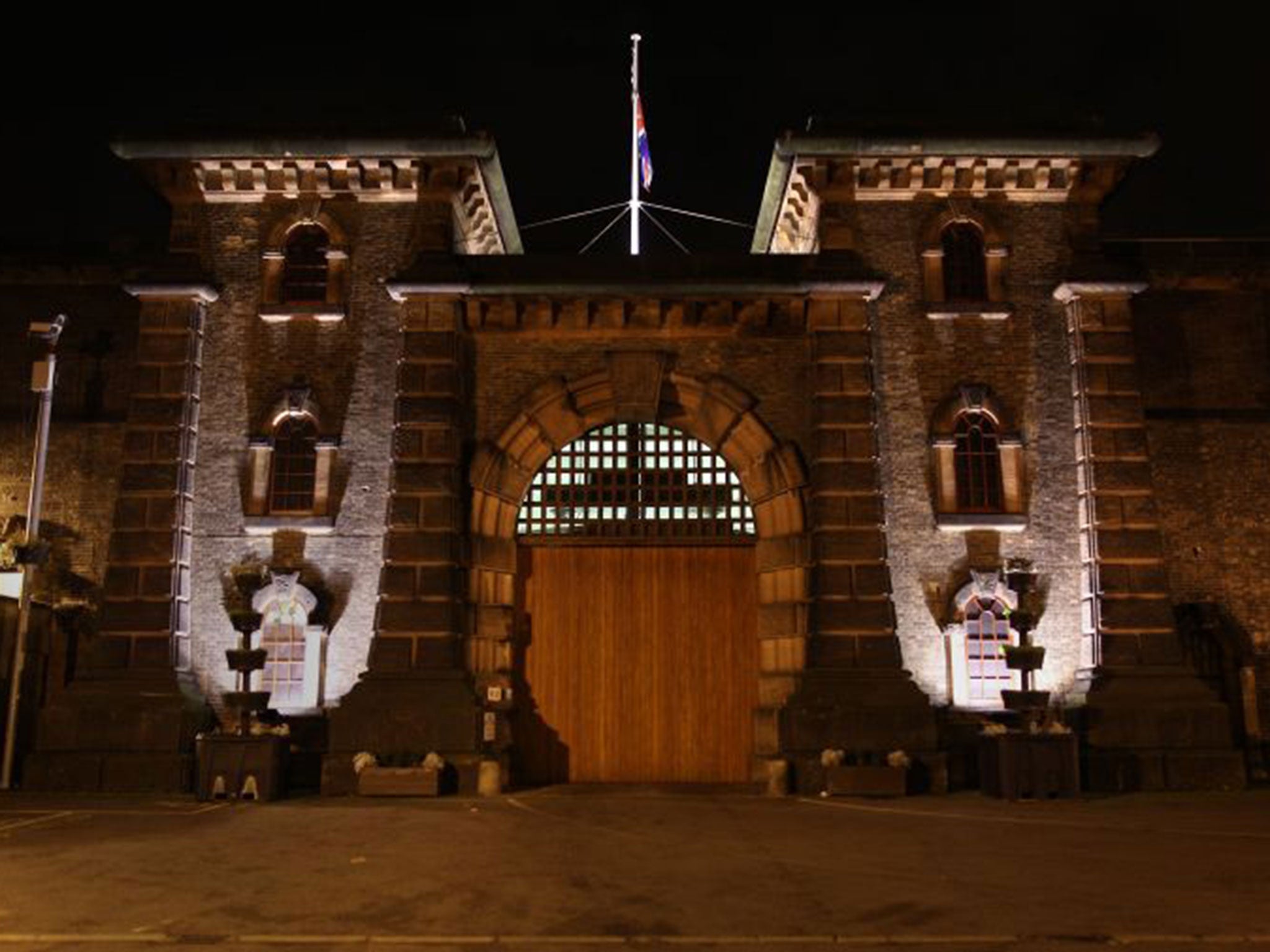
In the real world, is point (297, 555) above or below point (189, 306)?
below

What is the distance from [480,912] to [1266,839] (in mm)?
8977

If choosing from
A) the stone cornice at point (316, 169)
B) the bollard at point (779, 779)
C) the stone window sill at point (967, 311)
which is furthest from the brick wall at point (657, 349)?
the bollard at point (779, 779)

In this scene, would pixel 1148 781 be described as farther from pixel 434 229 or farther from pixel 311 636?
pixel 434 229

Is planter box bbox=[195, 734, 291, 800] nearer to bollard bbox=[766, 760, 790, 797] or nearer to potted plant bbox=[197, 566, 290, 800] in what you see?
potted plant bbox=[197, 566, 290, 800]

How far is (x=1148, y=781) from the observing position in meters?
18.4

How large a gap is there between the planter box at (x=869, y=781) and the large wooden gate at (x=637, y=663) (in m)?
2.84

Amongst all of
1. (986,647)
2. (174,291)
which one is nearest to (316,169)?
(174,291)

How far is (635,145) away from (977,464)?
10.6 metres

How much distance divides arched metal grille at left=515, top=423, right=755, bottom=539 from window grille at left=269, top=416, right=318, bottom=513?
12.2 ft

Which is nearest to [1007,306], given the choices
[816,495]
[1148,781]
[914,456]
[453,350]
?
[914,456]

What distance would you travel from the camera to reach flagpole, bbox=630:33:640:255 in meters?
25.6

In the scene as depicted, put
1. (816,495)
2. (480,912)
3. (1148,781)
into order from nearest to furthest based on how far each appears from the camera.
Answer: (480,912) < (1148,781) < (816,495)

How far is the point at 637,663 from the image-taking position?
20.6 meters

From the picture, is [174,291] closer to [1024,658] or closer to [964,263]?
[964,263]
